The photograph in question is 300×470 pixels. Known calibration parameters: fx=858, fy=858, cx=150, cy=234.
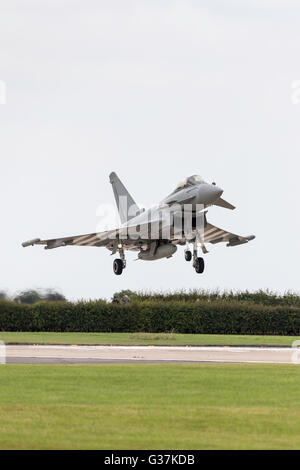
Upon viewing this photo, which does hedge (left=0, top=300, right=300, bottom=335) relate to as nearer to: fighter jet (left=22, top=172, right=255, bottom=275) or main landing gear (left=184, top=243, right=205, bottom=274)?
fighter jet (left=22, top=172, right=255, bottom=275)

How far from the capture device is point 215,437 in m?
11.6

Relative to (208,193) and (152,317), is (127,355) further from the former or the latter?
(152,317)

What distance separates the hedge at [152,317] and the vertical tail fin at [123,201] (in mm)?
10216

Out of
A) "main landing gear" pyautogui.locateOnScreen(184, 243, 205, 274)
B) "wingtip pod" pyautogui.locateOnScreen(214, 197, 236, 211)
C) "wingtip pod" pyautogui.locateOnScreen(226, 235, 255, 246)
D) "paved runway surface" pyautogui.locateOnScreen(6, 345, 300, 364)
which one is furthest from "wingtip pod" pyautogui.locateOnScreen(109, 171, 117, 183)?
"paved runway surface" pyautogui.locateOnScreen(6, 345, 300, 364)

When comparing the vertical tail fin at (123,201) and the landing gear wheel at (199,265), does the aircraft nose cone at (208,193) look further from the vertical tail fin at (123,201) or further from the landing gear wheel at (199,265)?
the vertical tail fin at (123,201)

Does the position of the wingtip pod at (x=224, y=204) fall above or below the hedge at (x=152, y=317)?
above

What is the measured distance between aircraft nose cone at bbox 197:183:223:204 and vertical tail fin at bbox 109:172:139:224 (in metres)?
15.3

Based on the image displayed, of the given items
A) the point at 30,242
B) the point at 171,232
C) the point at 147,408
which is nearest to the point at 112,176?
the point at 30,242

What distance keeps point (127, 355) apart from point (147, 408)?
11621 millimetres

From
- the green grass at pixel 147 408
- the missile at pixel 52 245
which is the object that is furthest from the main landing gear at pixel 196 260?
the green grass at pixel 147 408

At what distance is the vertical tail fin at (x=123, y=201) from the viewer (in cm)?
5409

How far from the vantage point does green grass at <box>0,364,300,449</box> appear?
11.3 m
